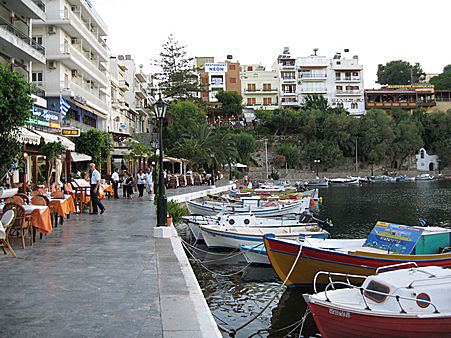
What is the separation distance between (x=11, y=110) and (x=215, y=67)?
8725 cm

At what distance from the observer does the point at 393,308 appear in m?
8.09

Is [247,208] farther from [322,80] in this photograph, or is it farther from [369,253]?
[322,80]

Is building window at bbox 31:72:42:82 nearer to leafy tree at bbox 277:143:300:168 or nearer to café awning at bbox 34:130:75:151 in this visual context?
café awning at bbox 34:130:75:151

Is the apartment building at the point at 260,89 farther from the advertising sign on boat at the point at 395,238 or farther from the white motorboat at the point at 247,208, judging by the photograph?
the advertising sign on boat at the point at 395,238

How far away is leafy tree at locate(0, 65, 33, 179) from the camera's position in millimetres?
11977

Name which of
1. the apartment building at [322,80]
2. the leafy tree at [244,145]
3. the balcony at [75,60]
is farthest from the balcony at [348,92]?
the balcony at [75,60]

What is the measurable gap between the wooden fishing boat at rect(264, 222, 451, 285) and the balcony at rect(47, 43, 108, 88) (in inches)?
1190

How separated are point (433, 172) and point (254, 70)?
45475 millimetres

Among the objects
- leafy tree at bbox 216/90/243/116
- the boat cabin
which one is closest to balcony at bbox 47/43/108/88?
the boat cabin

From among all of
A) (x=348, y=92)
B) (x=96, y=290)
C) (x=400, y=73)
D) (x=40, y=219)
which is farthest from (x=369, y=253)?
(x=400, y=73)

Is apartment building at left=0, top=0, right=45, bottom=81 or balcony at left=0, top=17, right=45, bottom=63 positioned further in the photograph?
apartment building at left=0, top=0, right=45, bottom=81

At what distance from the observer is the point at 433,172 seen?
94.1 m

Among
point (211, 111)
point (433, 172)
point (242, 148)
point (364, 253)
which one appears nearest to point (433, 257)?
point (364, 253)

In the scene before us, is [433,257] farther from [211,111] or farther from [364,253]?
[211,111]
